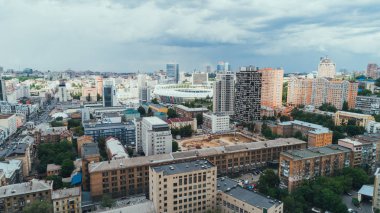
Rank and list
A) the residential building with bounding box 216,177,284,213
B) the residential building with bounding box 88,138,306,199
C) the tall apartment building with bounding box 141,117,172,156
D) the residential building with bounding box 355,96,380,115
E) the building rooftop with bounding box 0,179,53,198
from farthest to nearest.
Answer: the residential building with bounding box 355,96,380,115
the tall apartment building with bounding box 141,117,172,156
the residential building with bounding box 88,138,306,199
the building rooftop with bounding box 0,179,53,198
the residential building with bounding box 216,177,284,213

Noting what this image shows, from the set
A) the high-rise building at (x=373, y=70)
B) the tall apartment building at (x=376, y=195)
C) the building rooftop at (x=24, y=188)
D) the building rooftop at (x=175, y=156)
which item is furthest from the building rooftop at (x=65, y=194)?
the high-rise building at (x=373, y=70)

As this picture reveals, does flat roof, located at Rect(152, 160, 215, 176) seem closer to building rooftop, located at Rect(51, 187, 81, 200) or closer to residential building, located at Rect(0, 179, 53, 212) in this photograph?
building rooftop, located at Rect(51, 187, 81, 200)

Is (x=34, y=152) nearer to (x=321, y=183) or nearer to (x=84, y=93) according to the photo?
(x=321, y=183)

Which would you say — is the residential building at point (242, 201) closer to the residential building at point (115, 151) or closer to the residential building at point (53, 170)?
the residential building at point (115, 151)

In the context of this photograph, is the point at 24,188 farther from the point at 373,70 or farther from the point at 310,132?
the point at 373,70

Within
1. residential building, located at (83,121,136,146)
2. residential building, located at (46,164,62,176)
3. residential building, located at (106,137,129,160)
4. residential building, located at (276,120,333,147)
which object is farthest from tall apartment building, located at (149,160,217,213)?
residential building, located at (83,121,136,146)
